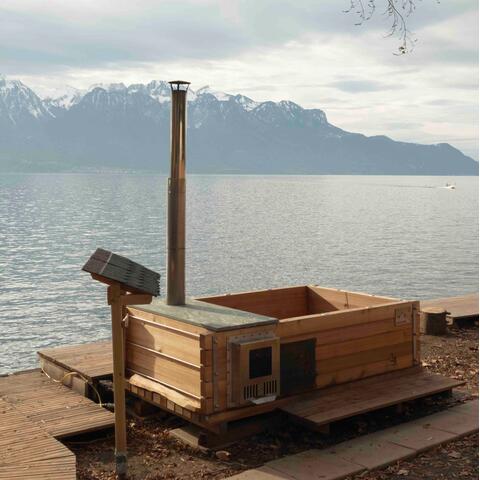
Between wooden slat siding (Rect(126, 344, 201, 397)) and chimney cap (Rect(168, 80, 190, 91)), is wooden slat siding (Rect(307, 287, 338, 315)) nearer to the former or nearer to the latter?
wooden slat siding (Rect(126, 344, 201, 397))

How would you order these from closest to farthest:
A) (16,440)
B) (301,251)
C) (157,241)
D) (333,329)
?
(16,440)
(333,329)
(301,251)
(157,241)

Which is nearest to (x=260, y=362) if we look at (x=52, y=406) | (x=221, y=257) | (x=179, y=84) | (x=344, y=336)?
(x=344, y=336)

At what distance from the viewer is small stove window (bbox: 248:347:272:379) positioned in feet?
28.6

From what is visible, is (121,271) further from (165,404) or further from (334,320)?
(334,320)

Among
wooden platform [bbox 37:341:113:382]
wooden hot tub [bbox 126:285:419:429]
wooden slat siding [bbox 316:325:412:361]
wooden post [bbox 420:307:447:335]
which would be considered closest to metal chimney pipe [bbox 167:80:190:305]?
wooden hot tub [bbox 126:285:419:429]

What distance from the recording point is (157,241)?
66625 millimetres

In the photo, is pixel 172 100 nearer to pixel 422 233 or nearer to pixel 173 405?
pixel 173 405

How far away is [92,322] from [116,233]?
45.3 metres

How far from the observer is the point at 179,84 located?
998cm

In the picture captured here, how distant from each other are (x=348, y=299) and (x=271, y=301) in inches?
48.7

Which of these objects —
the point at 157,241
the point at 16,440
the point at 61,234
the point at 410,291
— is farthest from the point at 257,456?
the point at 61,234

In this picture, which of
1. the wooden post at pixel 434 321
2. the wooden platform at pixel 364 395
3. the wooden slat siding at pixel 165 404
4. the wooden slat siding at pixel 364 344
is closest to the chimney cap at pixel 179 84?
the wooden slat siding at pixel 364 344

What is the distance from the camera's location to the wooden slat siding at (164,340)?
28.6 ft

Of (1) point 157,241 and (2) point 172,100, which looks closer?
(2) point 172,100
